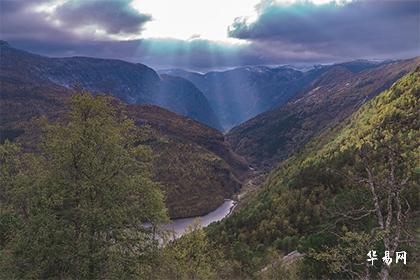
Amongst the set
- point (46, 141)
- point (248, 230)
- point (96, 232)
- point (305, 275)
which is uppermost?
point (46, 141)

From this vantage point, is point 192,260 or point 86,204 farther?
point 192,260

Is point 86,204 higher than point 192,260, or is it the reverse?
point 86,204

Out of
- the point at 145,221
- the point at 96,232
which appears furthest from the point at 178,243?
the point at 96,232

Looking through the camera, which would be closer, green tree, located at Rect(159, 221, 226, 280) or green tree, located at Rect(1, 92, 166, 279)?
green tree, located at Rect(1, 92, 166, 279)

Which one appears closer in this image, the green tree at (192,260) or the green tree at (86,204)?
the green tree at (86,204)

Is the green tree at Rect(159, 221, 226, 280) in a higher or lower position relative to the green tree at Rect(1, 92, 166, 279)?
lower

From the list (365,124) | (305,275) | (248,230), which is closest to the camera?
(305,275)

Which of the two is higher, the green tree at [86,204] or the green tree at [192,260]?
the green tree at [86,204]

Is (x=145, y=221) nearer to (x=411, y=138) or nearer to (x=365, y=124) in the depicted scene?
(x=411, y=138)
